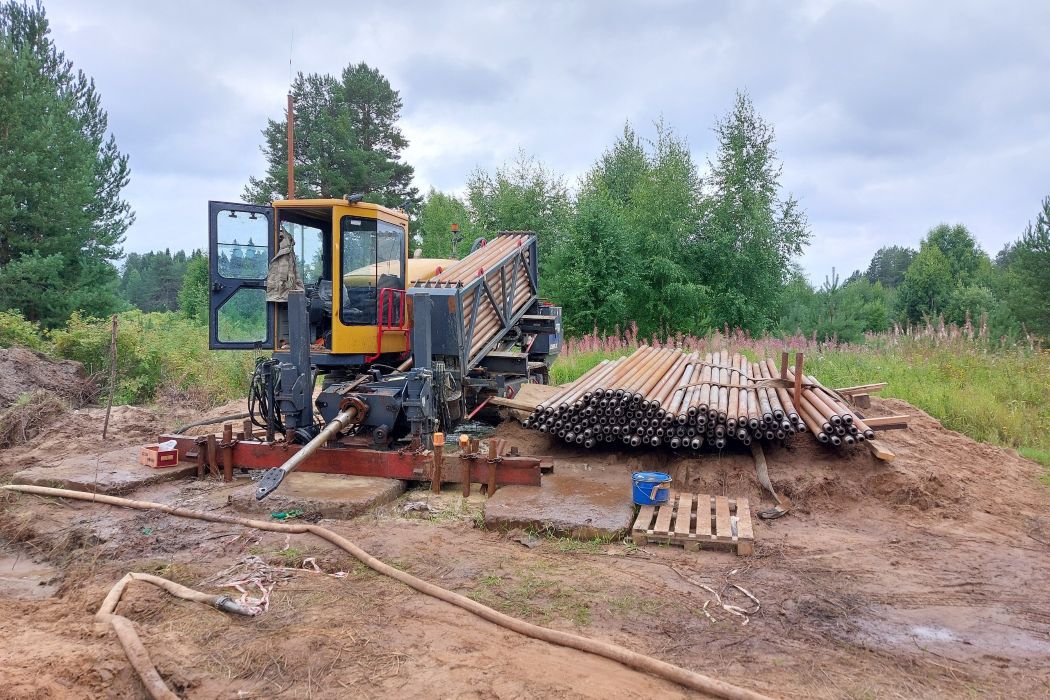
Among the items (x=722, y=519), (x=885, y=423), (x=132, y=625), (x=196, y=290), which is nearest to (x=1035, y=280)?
(x=885, y=423)

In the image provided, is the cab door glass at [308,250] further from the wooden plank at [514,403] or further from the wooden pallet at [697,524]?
the wooden pallet at [697,524]

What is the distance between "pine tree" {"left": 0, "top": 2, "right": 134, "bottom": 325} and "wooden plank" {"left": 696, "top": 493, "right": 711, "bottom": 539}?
55.8ft

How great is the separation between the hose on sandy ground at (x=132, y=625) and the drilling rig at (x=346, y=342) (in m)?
1.51

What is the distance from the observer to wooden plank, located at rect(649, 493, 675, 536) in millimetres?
5855

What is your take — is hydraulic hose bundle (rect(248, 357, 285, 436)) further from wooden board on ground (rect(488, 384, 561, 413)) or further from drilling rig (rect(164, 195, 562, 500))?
wooden board on ground (rect(488, 384, 561, 413))

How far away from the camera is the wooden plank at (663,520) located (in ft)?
19.2

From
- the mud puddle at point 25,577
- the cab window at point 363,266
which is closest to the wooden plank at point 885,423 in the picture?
the cab window at point 363,266

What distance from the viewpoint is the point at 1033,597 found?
16.3ft

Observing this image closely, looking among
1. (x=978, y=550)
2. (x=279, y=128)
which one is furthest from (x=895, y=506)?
(x=279, y=128)

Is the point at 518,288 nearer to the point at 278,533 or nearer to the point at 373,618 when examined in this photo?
the point at 278,533

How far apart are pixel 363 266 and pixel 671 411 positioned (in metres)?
3.93

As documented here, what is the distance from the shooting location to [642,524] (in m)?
6.01

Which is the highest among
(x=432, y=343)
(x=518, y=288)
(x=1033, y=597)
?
(x=518, y=288)

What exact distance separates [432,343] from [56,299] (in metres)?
13.9
